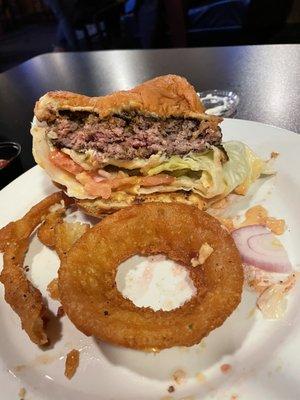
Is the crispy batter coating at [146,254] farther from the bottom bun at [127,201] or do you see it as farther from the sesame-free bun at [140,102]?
the sesame-free bun at [140,102]

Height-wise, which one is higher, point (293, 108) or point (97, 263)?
point (97, 263)

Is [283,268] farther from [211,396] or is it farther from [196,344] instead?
[211,396]

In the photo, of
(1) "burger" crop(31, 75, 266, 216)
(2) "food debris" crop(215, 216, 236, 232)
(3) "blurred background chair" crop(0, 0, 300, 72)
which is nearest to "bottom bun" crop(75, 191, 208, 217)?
(1) "burger" crop(31, 75, 266, 216)

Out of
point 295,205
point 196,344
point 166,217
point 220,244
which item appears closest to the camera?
point 196,344

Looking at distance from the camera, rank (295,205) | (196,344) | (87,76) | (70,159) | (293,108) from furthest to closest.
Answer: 1. (87,76)
2. (293,108)
3. (70,159)
4. (295,205)
5. (196,344)

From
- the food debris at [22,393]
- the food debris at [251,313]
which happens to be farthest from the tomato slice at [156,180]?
the food debris at [22,393]

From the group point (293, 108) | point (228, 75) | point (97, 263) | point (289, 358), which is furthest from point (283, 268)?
point (228, 75)
